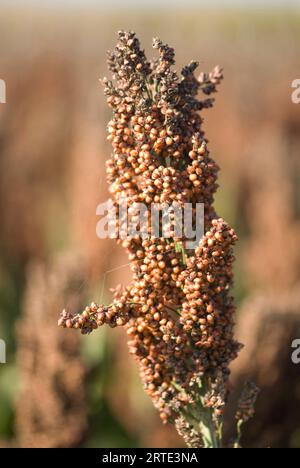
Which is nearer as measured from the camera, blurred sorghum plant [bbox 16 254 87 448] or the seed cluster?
the seed cluster

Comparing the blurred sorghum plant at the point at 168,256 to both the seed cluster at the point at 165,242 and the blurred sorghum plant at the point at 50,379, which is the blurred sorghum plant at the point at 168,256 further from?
the blurred sorghum plant at the point at 50,379

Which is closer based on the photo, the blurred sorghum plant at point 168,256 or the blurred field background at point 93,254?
the blurred sorghum plant at point 168,256

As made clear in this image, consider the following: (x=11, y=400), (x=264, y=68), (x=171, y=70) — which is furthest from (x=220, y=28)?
(x=171, y=70)

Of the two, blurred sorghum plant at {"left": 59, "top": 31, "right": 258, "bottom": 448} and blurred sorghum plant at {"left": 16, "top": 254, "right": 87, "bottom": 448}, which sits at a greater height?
blurred sorghum plant at {"left": 59, "top": 31, "right": 258, "bottom": 448}

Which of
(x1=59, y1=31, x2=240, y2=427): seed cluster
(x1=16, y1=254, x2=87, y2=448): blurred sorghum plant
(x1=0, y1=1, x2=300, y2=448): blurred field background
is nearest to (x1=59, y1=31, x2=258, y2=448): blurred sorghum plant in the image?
(x1=59, y1=31, x2=240, y2=427): seed cluster

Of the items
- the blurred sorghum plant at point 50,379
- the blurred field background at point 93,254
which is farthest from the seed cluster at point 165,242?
the blurred sorghum plant at point 50,379

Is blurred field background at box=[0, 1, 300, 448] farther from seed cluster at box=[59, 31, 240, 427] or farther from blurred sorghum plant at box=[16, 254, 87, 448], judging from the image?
seed cluster at box=[59, 31, 240, 427]

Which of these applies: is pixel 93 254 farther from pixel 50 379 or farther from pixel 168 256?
pixel 168 256
